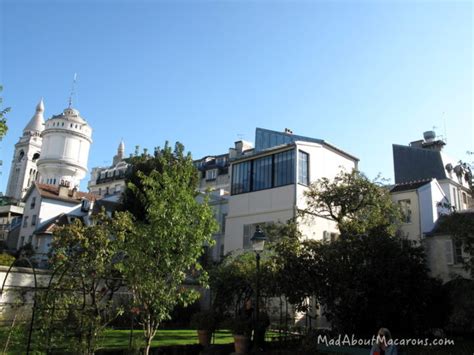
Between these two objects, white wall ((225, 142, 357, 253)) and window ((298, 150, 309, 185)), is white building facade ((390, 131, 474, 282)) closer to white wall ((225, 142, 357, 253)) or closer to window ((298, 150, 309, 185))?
white wall ((225, 142, 357, 253))

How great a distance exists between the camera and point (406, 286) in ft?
50.1

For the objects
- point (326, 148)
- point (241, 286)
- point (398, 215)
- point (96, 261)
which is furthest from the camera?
point (326, 148)

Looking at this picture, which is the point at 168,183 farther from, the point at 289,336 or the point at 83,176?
the point at 83,176

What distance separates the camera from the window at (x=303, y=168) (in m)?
28.9

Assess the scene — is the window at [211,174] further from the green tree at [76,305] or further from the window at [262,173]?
the green tree at [76,305]

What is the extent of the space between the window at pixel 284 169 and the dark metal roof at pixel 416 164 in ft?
Result: 56.7

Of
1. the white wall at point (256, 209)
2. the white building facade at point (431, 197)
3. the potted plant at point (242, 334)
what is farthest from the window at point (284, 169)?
the potted plant at point (242, 334)

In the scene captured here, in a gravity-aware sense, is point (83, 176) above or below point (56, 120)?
below

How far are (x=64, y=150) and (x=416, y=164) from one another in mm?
65515

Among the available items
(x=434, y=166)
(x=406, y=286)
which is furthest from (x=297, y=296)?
(x=434, y=166)

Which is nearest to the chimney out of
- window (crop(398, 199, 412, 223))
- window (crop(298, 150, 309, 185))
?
window (crop(298, 150, 309, 185))

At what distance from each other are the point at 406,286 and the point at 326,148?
17.9 m

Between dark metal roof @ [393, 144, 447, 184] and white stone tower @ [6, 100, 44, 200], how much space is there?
112449 mm

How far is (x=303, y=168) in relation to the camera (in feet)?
96.2
